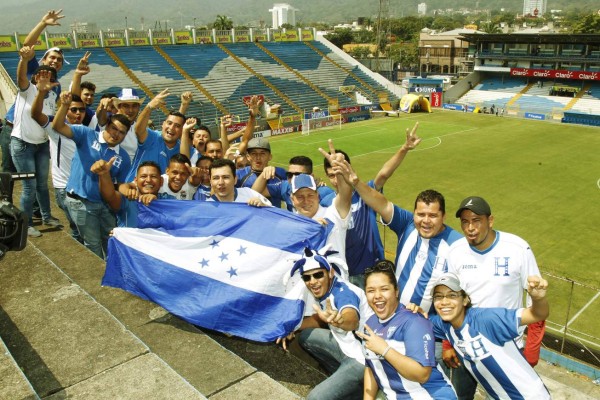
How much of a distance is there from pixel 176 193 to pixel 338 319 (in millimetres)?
3621

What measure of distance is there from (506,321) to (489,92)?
56.2 metres

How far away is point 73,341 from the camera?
4.36 m

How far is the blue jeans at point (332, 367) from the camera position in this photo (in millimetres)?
4117

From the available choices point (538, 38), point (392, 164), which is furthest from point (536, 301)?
point (538, 38)

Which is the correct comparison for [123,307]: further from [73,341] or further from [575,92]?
[575,92]

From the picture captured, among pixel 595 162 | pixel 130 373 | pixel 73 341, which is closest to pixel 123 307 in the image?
pixel 73 341

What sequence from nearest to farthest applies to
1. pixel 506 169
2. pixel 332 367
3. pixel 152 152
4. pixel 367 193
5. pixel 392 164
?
pixel 332 367 → pixel 367 193 → pixel 392 164 → pixel 152 152 → pixel 506 169

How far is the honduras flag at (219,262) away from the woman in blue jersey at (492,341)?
1.61 m

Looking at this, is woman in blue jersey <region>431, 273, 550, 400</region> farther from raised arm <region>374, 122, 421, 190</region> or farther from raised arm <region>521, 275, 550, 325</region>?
raised arm <region>374, 122, 421, 190</region>

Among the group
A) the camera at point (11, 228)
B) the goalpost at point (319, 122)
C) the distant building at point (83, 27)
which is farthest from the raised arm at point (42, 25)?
the distant building at point (83, 27)

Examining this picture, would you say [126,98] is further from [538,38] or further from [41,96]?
[538,38]

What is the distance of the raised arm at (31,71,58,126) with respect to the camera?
6.05m

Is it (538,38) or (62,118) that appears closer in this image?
(62,118)

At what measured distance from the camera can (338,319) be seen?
3951mm
